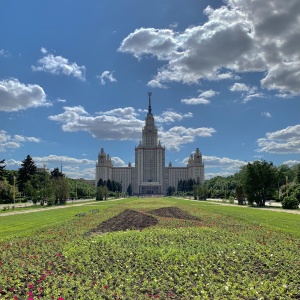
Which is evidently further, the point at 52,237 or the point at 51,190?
the point at 51,190

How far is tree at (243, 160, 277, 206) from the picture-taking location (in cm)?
5312

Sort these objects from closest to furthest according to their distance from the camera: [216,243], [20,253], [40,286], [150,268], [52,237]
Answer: [40,286] → [150,268] → [20,253] → [216,243] → [52,237]

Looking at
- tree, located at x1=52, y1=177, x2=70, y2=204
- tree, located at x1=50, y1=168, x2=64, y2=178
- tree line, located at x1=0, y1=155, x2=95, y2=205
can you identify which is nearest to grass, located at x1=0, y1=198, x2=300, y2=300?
tree line, located at x1=0, y1=155, x2=95, y2=205

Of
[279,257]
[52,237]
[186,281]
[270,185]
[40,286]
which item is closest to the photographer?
[40,286]

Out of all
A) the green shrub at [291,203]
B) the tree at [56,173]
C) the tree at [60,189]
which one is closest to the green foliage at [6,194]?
the tree at [60,189]

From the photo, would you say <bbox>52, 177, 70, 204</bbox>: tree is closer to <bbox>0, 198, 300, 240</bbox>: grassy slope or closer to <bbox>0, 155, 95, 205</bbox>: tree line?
<bbox>0, 155, 95, 205</bbox>: tree line

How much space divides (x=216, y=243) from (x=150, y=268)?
4.52 meters

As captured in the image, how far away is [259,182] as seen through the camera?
53.1m

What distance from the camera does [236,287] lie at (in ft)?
26.3

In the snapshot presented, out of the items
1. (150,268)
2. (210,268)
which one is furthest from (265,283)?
(150,268)

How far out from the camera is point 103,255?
1105 cm

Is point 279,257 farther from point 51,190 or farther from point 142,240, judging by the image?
point 51,190

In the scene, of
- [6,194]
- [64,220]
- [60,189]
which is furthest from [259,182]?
[6,194]

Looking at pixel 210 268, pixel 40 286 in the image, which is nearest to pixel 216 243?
pixel 210 268
